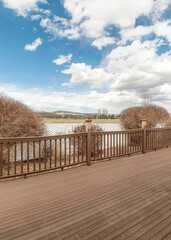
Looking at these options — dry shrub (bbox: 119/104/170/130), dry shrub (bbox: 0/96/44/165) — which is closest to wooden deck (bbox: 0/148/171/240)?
dry shrub (bbox: 0/96/44/165)

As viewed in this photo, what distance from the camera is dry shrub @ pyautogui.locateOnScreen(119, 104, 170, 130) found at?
29.3 ft

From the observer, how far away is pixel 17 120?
520 centimetres

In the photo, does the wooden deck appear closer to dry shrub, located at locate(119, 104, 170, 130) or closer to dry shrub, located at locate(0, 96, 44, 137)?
dry shrub, located at locate(0, 96, 44, 137)

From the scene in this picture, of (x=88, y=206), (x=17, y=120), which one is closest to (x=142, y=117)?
(x=17, y=120)

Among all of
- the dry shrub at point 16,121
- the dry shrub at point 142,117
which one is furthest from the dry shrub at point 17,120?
the dry shrub at point 142,117

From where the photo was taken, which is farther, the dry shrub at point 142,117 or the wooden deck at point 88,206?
the dry shrub at point 142,117

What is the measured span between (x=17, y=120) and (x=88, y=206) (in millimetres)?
4370

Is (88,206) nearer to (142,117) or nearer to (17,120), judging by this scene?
(17,120)

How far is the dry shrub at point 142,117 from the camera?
8938 millimetres

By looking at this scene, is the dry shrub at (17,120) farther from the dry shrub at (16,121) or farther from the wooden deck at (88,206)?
the wooden deck at (88,206)

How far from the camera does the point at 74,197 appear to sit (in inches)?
80.7

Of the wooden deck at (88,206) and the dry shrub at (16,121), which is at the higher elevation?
the dry shrub at (16,121)

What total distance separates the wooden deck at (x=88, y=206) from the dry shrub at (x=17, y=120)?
2.86m

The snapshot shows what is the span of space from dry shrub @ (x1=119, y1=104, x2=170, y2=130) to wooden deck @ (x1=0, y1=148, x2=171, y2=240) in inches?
251
